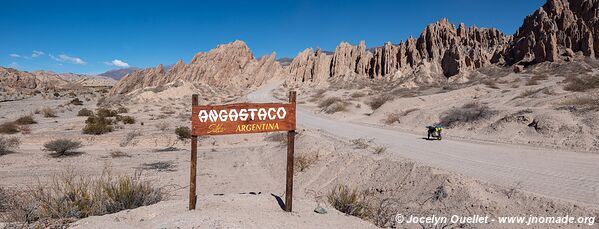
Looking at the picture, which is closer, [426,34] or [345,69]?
[426,34]

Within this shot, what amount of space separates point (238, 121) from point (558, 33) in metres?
74.9

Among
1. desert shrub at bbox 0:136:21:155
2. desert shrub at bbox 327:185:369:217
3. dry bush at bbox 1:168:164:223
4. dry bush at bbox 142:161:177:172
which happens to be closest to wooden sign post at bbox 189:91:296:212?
desert shrub at bbox 327:185:369:217

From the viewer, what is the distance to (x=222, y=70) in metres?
100

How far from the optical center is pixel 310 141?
17.2 metres

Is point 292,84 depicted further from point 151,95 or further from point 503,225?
point 503,225

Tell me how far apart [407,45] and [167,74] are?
5684 centimetres

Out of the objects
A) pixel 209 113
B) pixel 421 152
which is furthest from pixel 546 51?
pixel 209 113

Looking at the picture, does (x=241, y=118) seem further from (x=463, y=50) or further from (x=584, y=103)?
(x=463, y=50)

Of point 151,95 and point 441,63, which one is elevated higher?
point 441,63

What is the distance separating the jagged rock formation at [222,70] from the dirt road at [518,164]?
7331 centimetres

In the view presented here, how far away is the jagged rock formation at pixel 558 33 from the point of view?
60125 mm

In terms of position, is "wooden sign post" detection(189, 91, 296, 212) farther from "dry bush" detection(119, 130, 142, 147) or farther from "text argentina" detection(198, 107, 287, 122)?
"dry bush" detection(119, 130, 142, 147)

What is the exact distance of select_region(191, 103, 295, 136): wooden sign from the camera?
670cm

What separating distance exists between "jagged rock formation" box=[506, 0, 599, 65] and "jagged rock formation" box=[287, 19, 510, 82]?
6.08m
